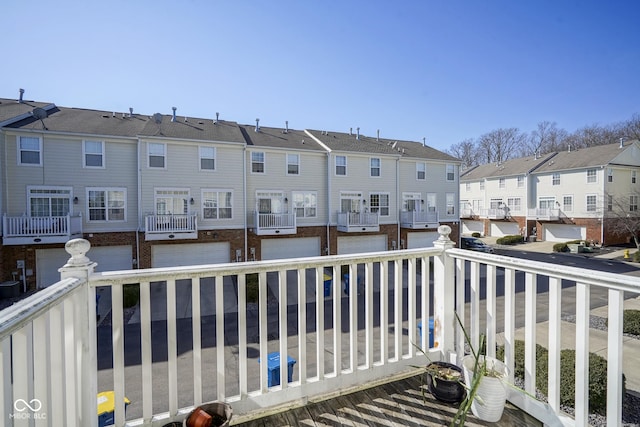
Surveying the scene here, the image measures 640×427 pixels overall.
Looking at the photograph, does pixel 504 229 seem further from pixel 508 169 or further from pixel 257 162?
pixel 257 162

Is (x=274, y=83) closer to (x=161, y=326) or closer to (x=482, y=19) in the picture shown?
(x=482, y=19)

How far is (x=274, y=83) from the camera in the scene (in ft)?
27.7

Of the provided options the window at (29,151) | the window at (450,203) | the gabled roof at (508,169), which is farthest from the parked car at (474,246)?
the window at (29,151)

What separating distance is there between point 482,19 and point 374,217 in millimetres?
10396

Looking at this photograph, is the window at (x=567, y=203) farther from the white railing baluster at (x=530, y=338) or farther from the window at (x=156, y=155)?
the window at (x=156, y=155)

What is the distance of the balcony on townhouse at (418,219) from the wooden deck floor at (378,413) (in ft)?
51.1

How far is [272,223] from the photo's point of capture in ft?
46.7

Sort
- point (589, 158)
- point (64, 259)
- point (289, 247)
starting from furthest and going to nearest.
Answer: point (589, 158) < point (289, 247) < point (64, 259)

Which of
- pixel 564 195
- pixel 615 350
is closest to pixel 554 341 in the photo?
pixel 615 350

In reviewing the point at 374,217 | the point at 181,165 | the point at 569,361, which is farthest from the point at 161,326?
the point at 374,217

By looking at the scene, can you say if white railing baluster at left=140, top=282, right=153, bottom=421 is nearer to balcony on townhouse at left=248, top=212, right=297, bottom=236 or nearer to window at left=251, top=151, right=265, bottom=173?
balcony on townhouse at left=248, top=212, right=297, bottom=236

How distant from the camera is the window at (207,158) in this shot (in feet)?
44.5

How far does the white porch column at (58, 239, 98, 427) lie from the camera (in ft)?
4.91

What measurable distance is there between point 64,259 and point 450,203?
20.1m
